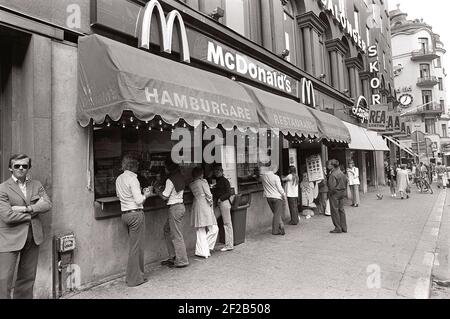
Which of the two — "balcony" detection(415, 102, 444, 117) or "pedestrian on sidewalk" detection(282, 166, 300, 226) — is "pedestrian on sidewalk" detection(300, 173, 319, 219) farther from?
"balcony" detection(415, 102, 444, 117)

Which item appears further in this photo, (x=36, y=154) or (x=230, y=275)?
(x=230, y=275)

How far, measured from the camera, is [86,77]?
4.97 m

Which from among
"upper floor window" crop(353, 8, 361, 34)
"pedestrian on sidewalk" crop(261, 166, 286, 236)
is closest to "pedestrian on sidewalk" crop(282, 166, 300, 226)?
"pedestrian on sidewalk" crop(261, 166, 286, 236)

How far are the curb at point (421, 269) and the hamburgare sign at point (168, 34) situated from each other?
540cm

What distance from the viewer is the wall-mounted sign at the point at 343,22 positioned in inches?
624

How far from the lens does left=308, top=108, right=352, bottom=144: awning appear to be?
1023cm

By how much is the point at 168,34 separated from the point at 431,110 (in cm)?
5684

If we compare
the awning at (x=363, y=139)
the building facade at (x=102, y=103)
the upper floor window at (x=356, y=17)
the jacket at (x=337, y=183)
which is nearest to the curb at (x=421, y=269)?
the jacket at (x=337, y=183)

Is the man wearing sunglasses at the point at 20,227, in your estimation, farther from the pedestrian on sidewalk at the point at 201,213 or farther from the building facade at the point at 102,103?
the pedestrian on sidewalk at the point at 201,213

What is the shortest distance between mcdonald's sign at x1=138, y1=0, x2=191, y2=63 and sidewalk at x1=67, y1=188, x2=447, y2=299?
3952 millimetres

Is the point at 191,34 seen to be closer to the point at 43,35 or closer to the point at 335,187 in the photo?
the point at 43,35
